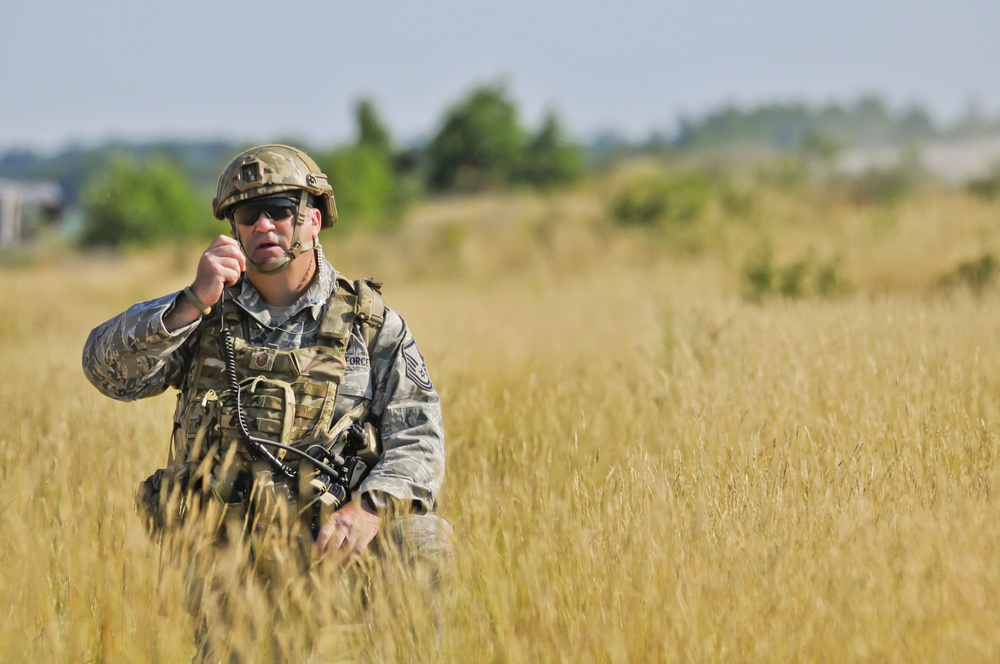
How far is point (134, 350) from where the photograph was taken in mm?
2748

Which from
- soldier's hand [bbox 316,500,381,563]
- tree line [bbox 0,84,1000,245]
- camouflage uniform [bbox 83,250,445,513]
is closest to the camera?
soldier's hand [bbox 316,500,381,563]

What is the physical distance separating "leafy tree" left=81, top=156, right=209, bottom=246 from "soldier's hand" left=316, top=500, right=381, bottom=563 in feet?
214

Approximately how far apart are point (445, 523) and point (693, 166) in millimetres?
28604

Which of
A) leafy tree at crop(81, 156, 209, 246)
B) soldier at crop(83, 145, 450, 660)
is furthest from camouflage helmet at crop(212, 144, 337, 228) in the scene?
leafy tree at crop(81, 156, 209, 246)

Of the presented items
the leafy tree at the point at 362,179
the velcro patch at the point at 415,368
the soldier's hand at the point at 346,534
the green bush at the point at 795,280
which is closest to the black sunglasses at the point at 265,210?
the velcro patch at the point at 415,368

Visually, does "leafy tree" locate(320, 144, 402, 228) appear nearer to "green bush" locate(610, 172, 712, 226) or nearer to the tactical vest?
"green bush" locate(610, 172, 712, 226)

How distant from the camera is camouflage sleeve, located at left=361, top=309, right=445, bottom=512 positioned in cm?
280

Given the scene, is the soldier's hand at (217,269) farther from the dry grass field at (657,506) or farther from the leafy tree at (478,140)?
the leafy tree at (478,140)

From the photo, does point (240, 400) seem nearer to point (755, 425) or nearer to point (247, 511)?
point (247, 511)

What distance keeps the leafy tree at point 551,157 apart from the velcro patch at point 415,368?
59761 millimetres

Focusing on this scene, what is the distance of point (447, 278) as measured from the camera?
1859 cm

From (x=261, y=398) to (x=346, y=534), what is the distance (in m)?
0.50

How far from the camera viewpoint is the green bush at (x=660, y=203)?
1927cm

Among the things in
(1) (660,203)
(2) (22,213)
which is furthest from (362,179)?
(2) (22,213)
